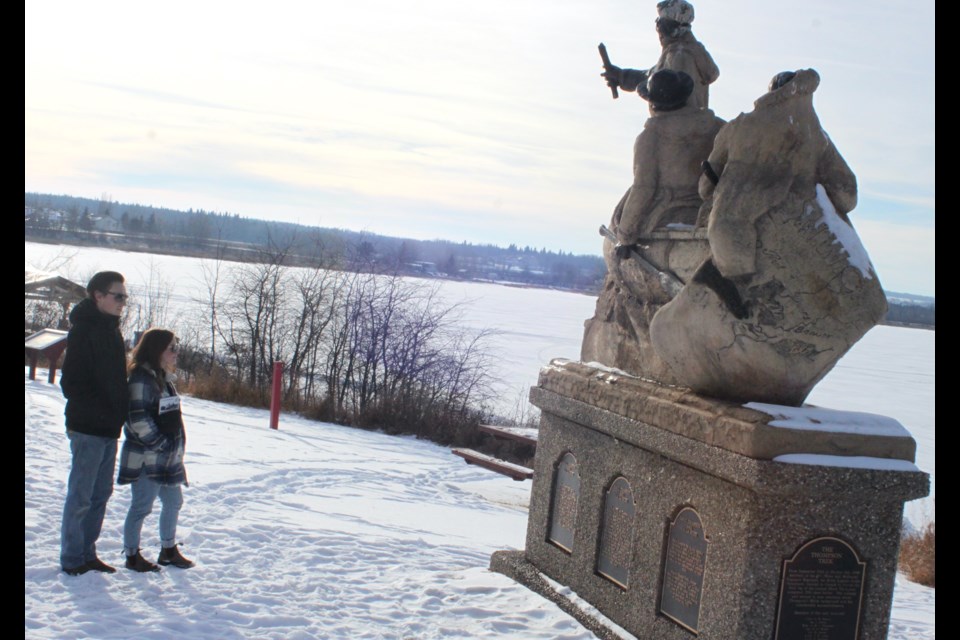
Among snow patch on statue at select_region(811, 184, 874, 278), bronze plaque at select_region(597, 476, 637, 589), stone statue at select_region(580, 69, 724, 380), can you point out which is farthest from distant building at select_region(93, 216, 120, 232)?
snow patch on statue at select_region(811, 184, 874, 278)

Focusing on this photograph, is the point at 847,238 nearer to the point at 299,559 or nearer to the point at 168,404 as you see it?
the point at 168,404

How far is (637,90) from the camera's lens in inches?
231

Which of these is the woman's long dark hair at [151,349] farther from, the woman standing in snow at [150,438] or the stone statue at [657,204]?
the stone statue at [657,204]

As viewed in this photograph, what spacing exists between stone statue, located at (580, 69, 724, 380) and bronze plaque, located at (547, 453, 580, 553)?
743 mm

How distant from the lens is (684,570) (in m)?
4.52

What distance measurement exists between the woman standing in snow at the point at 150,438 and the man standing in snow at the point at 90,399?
12cm

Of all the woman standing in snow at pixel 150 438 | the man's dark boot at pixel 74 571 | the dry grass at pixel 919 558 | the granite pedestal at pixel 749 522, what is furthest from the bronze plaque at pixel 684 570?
the dry grass at pixel 919 558

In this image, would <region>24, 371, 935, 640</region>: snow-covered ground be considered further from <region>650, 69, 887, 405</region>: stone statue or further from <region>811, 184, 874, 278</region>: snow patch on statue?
<region>811, 184, 874, 278</region>: snow patch on statue

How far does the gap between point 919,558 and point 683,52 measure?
7.01 meters

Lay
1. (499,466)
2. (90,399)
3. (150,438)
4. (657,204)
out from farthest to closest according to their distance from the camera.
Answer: (499,466) < (657,204) < (150,438) < (90,399)

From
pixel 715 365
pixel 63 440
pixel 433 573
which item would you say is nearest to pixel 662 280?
pixel 715 365

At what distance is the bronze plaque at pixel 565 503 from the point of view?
5672mm

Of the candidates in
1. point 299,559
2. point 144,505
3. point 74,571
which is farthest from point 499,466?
point 74,571

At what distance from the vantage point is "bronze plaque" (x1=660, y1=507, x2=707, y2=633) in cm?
440
